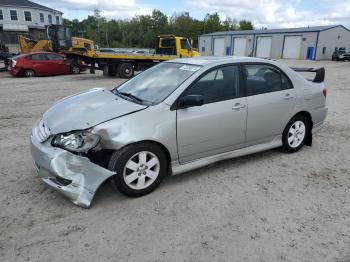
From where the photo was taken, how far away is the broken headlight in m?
3.22

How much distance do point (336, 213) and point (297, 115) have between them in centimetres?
190

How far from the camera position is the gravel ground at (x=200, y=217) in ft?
8.79

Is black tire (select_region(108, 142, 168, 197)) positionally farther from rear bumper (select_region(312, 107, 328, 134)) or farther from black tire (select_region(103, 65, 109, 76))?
black tire (select_region(103, 65, 109, 76))

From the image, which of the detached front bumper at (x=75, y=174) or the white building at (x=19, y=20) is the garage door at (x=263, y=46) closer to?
the white building at (x=19, y=20)

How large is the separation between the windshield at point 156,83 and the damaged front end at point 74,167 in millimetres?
932

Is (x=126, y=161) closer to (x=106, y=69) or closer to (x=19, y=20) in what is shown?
(x=106, y=69)

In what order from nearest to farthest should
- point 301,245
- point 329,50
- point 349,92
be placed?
point 301,245
point 349,92
point 329,50

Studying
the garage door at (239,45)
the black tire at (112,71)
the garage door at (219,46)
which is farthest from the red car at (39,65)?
the garage door at (219,46)

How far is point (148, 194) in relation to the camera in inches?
142

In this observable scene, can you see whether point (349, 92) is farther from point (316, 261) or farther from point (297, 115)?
point (316, 261)

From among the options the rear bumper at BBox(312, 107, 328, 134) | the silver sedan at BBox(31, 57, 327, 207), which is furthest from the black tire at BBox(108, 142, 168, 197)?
the rear bumper at BBox(312, 107, 328, 134)

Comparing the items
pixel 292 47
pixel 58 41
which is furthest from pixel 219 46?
pixel 58 41

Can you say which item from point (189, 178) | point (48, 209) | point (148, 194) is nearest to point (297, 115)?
point (189, 178)

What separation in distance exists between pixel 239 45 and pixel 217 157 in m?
49.7
